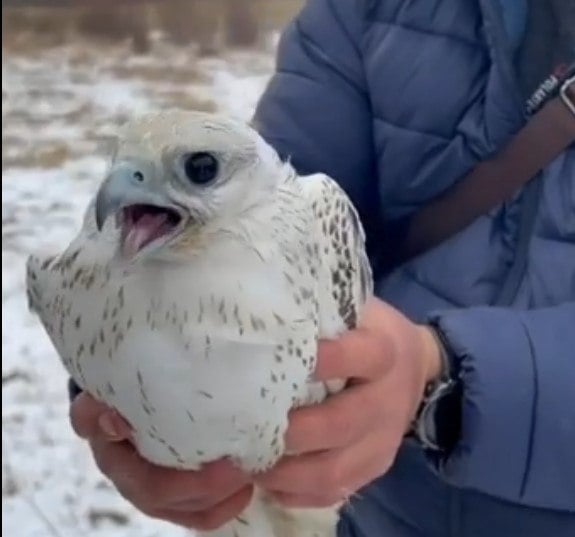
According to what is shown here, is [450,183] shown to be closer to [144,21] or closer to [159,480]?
[159,480]

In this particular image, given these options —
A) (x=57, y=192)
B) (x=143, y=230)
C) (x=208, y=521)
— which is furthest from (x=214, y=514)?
(x=57, y=192)

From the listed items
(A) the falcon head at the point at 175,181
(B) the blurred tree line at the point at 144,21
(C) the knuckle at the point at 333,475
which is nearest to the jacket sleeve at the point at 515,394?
(C) the knuckle at the point at 333,475

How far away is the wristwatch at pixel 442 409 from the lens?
1.06m

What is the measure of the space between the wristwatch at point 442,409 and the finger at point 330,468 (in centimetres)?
5

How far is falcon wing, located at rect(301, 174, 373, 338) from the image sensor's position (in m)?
0.97

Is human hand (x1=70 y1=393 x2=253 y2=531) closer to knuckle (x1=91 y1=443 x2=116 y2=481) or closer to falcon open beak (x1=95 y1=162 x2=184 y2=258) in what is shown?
knuckle (x1=91 y1=443 x2=116 y2=481)

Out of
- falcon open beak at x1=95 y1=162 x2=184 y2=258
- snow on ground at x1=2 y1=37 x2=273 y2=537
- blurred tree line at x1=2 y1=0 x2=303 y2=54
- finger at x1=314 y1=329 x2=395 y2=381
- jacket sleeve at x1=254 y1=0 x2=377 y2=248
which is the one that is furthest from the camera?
blurred tree line at x1=2 y1=0 x2=303 y2=54

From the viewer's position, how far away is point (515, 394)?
1.04 m

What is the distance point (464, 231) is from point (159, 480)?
304 mm

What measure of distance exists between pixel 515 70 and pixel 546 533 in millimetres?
344

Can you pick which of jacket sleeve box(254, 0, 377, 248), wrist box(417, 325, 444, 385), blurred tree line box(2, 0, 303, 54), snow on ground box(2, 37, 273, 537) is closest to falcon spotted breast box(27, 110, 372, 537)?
wrist box(417, 325, 444, 385)

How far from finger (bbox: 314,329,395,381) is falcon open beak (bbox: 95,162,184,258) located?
0.15 m

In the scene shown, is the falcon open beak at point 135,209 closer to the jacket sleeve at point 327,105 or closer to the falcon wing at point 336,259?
the falcon wing at point 336,259

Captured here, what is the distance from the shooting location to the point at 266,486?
101 centimetres
